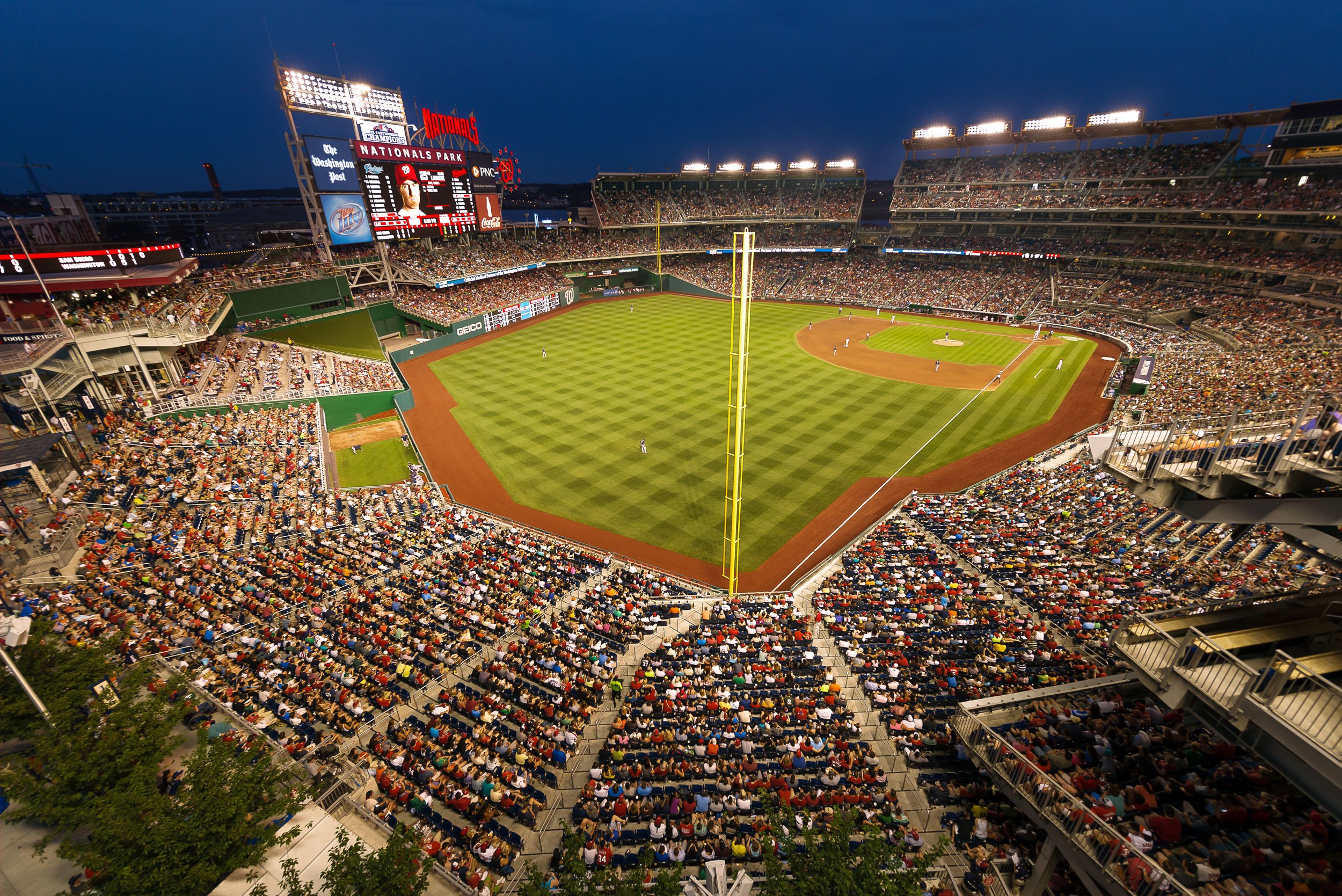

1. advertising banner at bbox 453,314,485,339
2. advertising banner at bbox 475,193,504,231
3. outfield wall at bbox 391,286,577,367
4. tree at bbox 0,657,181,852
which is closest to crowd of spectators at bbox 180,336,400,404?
outfield wall at bbox 391,286,577,367

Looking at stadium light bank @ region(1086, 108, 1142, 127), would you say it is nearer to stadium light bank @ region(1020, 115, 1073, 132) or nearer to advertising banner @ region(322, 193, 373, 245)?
stadium light bank @ region(1020, 115, 1073, 132)

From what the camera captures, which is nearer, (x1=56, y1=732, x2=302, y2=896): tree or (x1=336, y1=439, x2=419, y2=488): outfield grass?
(x1=56, y1=732, x2=302, y2=896): tree

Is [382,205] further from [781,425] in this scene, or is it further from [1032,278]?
[1032,278]

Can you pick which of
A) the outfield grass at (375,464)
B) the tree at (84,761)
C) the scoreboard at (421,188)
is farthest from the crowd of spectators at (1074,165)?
the tree at (84,761)

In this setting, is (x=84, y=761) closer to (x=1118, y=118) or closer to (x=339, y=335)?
(x=339, y=335)

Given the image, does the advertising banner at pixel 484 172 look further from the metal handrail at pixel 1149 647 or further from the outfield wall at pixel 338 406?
the metal handrail at pixel 1149 647

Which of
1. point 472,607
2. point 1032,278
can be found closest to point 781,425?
point 472,607
